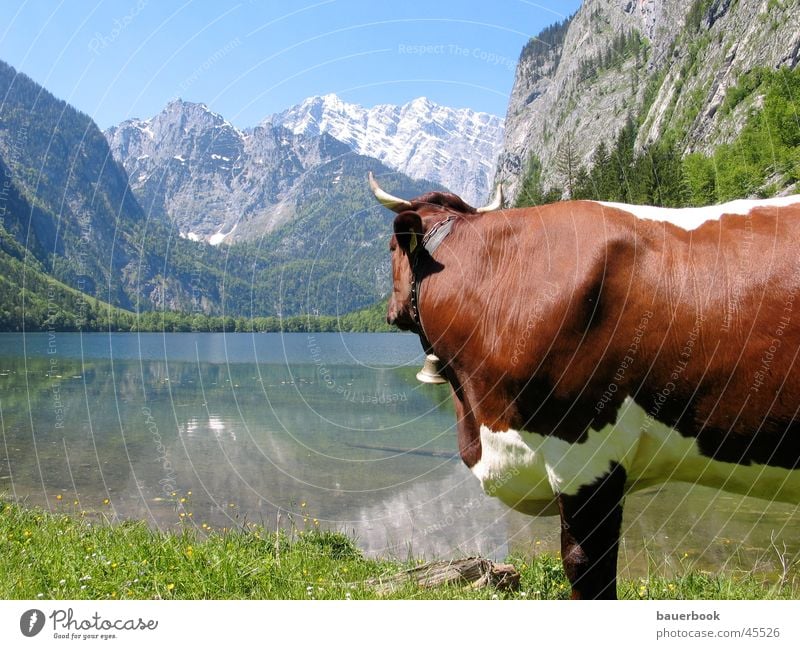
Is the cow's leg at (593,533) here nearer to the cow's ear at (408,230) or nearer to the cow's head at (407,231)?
the cow's head at (407,231)

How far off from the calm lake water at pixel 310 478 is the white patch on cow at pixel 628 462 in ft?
14.1

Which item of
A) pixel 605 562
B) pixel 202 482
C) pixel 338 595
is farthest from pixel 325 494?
pixel 605 562

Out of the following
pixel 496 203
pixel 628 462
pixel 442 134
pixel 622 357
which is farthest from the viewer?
pixel 442 134

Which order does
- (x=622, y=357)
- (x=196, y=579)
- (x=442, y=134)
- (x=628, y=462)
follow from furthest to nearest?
(x=442, y=134) → (x=196, y=579) → (x=628, y=462) → (x=622, y=357)

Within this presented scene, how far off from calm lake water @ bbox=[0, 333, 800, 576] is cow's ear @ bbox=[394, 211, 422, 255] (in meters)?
3.46

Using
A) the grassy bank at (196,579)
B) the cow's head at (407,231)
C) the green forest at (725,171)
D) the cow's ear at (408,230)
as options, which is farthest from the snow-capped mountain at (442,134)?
the green forest at (725,171)

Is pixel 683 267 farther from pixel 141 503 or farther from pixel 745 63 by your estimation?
pixel 745 63

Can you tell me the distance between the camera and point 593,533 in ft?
11.4

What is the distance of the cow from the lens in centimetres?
306

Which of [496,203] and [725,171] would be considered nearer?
[496,203]

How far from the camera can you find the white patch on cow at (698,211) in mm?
3283

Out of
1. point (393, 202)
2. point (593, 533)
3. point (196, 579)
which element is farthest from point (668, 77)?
point (593, 533)

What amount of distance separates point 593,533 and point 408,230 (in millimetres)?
2053

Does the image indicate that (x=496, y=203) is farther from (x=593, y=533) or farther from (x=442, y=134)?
(x=442, y=134)
